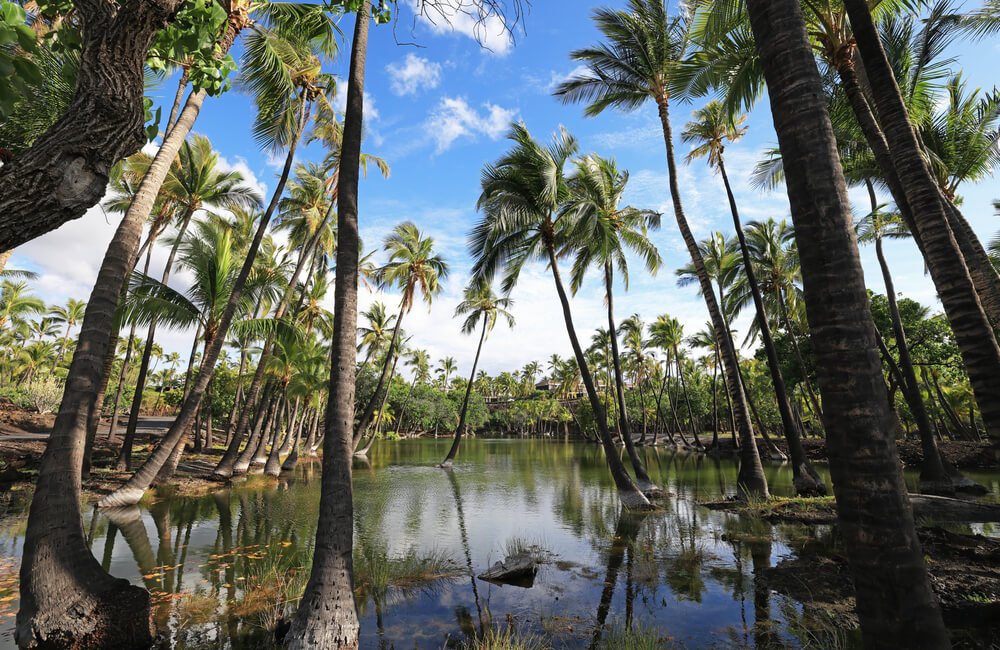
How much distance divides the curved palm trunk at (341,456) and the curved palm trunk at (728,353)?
12268 mm

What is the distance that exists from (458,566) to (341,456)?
4.73 metres

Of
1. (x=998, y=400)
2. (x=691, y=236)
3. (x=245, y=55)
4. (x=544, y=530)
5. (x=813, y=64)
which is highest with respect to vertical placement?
(x=245, y=55)

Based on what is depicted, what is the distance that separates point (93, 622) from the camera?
15.6 feet

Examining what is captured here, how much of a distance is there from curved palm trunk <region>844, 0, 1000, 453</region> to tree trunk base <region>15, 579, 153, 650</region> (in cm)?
935

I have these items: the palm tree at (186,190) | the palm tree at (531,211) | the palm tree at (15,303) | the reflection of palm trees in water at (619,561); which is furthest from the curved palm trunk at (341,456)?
the palm tree at (15,303)

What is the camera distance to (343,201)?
625 centimetres

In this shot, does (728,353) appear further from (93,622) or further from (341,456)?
(93,622)

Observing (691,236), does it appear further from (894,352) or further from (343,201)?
(894,352)

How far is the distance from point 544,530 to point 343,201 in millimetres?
9682

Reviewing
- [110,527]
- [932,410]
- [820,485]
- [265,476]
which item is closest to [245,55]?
[110,527]

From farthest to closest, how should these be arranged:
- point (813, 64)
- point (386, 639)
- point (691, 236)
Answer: point (691, 236), point (386, 639), point (813, 64)

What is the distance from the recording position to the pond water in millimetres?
5805

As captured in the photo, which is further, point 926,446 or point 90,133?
point 926,446

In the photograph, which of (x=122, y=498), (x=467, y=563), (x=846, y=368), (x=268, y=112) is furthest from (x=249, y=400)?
(x=846, y=368)
